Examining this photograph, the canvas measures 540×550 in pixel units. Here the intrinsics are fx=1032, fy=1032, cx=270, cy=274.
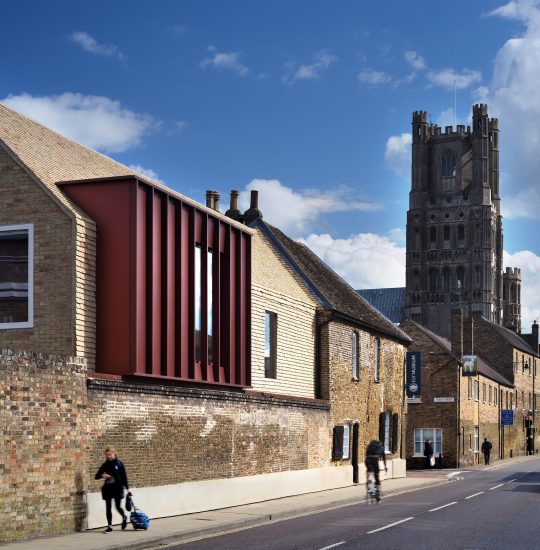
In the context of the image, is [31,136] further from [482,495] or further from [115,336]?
[482,495]

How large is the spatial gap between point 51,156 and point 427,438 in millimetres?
40008

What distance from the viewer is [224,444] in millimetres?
25891

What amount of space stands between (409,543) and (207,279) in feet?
35.1

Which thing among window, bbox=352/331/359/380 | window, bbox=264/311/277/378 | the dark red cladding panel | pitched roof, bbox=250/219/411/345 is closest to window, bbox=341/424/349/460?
window, bbox=352/331/359/380

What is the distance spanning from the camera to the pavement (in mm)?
16734

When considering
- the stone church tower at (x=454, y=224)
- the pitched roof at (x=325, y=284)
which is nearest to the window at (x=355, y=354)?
the pitched roof at (x=325, y=284)

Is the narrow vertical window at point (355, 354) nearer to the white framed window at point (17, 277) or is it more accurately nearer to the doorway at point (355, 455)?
the doorway at point (355, 455)

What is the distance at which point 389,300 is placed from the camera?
149 metres

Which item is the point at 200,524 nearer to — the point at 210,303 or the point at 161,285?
the point at 161,285

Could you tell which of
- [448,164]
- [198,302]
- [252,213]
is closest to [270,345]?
[198,302]

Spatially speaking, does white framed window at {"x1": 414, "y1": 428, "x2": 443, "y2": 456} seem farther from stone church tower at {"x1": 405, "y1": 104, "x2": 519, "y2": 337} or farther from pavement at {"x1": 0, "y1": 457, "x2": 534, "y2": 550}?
stone church tower at {"x1": 405, "y1": 104, "x2": 519, "y2": 337}

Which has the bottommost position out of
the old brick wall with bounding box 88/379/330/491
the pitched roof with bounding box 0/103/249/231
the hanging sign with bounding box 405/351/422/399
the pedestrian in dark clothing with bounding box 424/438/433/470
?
the pedestrian in dark clothing with bounding box 424/438/433/470

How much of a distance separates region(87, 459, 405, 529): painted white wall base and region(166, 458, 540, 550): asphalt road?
8.22 ft

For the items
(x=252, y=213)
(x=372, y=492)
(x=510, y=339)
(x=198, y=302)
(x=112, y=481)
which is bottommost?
(x=372, y=492)
